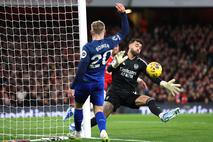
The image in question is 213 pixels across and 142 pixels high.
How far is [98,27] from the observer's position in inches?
392

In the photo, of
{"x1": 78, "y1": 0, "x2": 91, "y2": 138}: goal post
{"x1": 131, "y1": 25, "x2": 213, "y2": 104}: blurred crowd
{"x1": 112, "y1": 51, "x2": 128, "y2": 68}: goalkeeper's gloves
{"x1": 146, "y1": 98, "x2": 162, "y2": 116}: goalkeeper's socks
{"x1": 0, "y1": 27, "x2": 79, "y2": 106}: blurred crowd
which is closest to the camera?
{"x1": 78, "y1": 0, "x2": 91, "y2": 138}: goal post

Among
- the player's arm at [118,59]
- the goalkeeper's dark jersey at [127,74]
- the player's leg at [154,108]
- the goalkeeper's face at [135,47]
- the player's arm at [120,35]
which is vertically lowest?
the player's leg at [154,108]

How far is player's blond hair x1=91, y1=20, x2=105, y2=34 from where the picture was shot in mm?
9938

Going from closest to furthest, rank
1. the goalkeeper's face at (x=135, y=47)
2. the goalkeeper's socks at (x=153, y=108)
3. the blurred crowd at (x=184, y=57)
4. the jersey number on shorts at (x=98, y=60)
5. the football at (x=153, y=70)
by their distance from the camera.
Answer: the jersey number on shorts at (x=98, y=60) → the goalkeeper's socks at (x=153, y=108) → the football at (x=153, y=70) → the goalkeeper's face at (x=135, y=47) → the blurred crowd at (x=184, y=57)

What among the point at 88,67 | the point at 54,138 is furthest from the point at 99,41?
the point at 54,138

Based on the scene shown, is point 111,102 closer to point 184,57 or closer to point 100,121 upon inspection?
point 100,121

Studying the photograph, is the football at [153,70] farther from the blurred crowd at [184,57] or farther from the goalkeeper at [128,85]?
the blurred crowd at [184,57]

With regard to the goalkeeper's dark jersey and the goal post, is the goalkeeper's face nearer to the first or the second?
the goalkeeper's dark jersey

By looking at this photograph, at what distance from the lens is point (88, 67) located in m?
10.2

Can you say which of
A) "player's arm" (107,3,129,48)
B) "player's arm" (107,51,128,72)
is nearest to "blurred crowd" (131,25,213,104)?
"player's arm" (107,51,128,72)

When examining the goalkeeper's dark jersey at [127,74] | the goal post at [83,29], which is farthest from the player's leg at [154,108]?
the goal post at [83,29]

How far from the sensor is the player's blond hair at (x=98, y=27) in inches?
391

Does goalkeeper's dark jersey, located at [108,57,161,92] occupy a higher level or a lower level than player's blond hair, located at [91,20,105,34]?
lower

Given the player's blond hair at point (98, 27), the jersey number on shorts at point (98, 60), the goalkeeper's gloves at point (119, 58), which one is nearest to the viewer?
the player's blond hair at point (98, 27)
